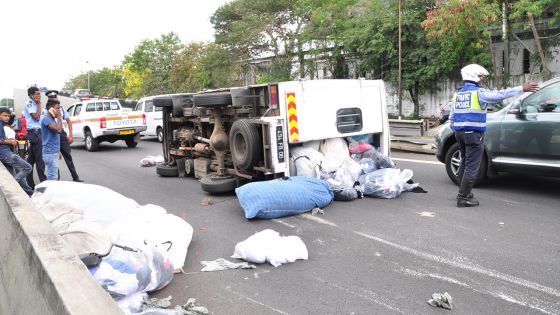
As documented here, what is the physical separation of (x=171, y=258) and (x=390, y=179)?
3577 mm

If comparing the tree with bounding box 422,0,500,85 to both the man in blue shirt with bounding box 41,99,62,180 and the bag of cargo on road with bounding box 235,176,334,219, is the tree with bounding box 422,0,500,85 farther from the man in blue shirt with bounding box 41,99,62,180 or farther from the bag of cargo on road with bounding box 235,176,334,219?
the man in blue shirt with bounding box 41,99,62,180

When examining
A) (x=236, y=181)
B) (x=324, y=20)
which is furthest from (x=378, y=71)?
(x=236, y=181)

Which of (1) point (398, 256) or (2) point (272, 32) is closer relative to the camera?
(1) point (398, 256)

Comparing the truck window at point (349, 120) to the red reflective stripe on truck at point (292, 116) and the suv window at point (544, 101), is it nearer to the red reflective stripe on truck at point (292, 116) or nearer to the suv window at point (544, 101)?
the red reflective stripe on truck at point (292, 116)

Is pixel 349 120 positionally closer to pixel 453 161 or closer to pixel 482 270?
pixel 453 161

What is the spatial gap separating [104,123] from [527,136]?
13893 mm

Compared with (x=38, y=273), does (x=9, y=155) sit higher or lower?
higher

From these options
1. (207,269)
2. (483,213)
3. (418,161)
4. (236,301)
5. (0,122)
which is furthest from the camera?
(418,161)

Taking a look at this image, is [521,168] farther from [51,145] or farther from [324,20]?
[324,20]

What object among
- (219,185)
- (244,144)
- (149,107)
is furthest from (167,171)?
(149,107)

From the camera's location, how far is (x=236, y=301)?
3.84 metres

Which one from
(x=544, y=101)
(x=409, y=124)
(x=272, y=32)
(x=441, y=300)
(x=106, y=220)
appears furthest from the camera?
(x=272, y=32)

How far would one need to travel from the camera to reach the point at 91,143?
56.7 ft

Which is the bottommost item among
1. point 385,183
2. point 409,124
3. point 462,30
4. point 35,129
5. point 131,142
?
point 385,183
